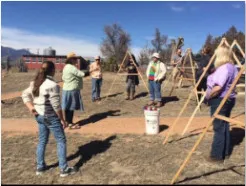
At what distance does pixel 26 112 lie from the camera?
10445mm

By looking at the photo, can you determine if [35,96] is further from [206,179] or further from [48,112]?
[206,179]

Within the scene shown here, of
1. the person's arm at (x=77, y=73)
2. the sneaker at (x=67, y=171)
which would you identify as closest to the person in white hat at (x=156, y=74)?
the person's arm at (x=77, y=73)

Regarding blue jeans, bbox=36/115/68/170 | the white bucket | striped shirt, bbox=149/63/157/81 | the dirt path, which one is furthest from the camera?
striped shirt, bbox=149/63/157/81

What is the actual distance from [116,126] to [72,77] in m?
1.67

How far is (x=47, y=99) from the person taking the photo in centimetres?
463

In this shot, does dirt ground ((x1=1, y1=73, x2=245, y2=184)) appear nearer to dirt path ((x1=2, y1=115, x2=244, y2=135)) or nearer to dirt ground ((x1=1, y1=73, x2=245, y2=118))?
dirt path ((x1=2, y1=115, x2=244, y2=135))

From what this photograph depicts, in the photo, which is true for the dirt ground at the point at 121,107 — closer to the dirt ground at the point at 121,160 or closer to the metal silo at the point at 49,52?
the dirt ground at the point at 121,160

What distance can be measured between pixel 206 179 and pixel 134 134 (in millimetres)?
2712

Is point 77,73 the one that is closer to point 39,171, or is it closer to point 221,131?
point 39,171

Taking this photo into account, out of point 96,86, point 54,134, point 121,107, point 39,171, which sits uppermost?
point 96,86

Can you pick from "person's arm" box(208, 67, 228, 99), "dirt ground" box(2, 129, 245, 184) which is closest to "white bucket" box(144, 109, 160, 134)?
"dirt ground" box(2, 129, 245, 184)

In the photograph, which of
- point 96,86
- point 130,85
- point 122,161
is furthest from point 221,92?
point 130,85

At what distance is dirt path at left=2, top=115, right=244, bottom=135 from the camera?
751 cm

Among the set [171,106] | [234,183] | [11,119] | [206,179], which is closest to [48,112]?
[206,179]
